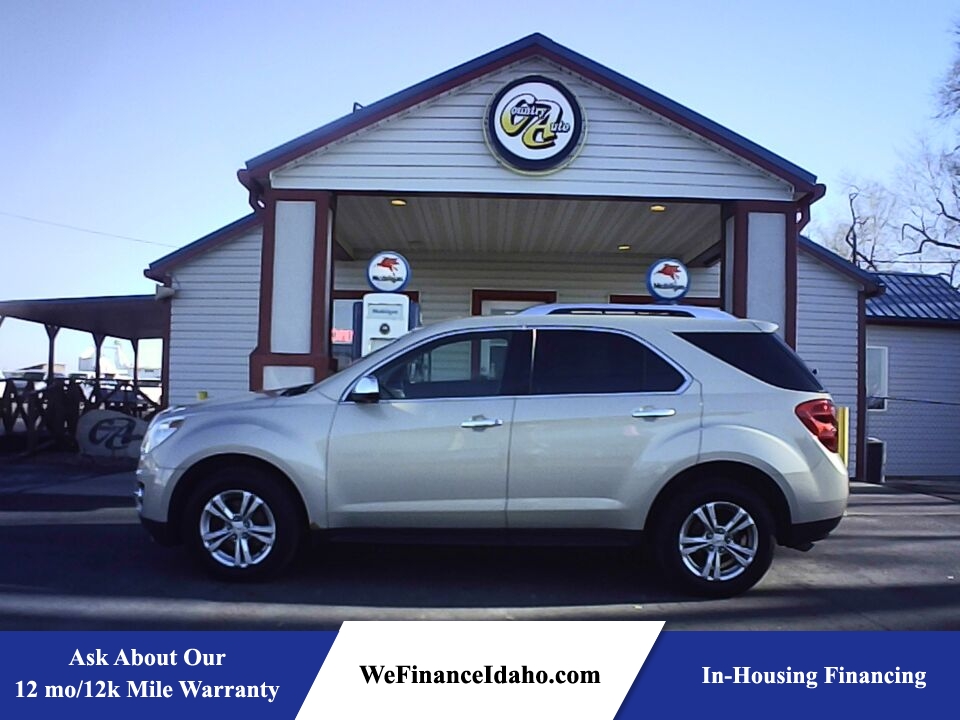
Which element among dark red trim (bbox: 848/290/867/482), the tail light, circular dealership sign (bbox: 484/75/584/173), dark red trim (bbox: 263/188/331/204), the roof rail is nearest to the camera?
the tail light

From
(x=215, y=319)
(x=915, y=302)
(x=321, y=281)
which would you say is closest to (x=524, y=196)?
(x=321, y=281)

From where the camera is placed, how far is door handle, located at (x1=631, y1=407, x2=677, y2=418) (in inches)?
218

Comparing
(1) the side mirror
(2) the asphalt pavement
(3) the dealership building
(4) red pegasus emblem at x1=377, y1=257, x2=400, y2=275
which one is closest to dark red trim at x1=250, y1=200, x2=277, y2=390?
(3) the dealership building

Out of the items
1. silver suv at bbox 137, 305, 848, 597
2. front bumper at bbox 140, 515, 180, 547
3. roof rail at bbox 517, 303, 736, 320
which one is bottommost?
front bumper at bbox 140, 515, 180, 547

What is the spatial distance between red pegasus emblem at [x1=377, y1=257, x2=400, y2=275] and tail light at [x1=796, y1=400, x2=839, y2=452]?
18.2ft

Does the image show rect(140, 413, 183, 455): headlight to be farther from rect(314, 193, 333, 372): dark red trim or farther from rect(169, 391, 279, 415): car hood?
rect(314, 193, 333, 372): dark red trim

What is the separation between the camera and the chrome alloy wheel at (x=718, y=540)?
546cm

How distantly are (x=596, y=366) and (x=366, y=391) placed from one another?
5.08 ft

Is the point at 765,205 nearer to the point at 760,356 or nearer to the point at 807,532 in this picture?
the point at 760,356

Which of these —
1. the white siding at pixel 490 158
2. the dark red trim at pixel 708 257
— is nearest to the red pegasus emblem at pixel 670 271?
the white siding at pixel 490 158

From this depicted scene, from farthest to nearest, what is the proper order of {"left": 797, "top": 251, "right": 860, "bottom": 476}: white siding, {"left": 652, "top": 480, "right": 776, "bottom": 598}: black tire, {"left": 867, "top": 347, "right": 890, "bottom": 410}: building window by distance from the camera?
{"left": 867, "top": 347, "right": 890, "bottom": 410}: building window
{"left": 797, "top": 251, "right": 860, "bottom": 476}: white siding
{"left": 652, "top": 480, "right": 776, "bottom": 598}: black tire

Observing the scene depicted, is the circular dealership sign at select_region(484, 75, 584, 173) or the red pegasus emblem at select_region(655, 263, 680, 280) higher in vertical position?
the circular dealership sign at select_region(484, 75, 584, 173)

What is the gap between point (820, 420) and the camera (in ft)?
18.3

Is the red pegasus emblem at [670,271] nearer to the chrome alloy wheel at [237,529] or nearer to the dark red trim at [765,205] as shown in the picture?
the dark red trim at [765,205]
